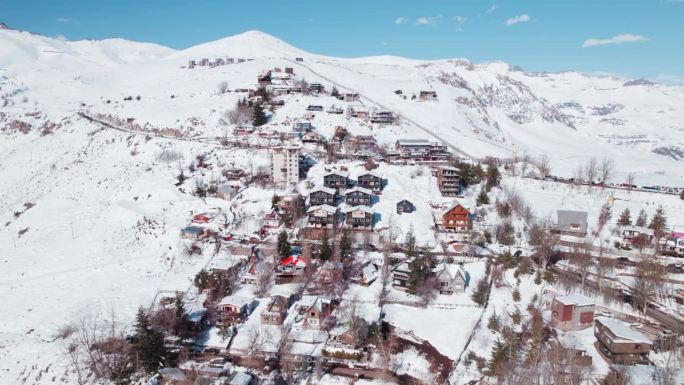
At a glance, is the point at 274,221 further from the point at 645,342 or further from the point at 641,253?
the point at 641,253

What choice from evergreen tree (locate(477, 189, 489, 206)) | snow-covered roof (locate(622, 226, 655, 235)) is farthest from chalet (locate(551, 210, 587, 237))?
evergreen tree (locate(477, 189, 489, 206))

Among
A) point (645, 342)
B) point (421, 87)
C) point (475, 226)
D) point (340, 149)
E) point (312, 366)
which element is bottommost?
point (312, 366)

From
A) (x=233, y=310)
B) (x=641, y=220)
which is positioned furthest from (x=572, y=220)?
(x=233, y=310)

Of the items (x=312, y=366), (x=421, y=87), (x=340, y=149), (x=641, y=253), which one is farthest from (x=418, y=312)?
(x=421, y=87)

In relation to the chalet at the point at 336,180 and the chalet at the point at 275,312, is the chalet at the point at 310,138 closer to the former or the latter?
the chalet at the point at 336,180

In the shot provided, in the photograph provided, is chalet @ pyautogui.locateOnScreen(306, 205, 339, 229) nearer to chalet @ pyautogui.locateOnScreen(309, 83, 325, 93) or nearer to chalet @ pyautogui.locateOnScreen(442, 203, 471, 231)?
chalet @ pyautogui.locateOnScreen(442, 203, 471, 231)

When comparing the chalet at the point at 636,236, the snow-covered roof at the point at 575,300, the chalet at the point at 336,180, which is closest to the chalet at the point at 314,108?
the chalet at the point at 336,180
